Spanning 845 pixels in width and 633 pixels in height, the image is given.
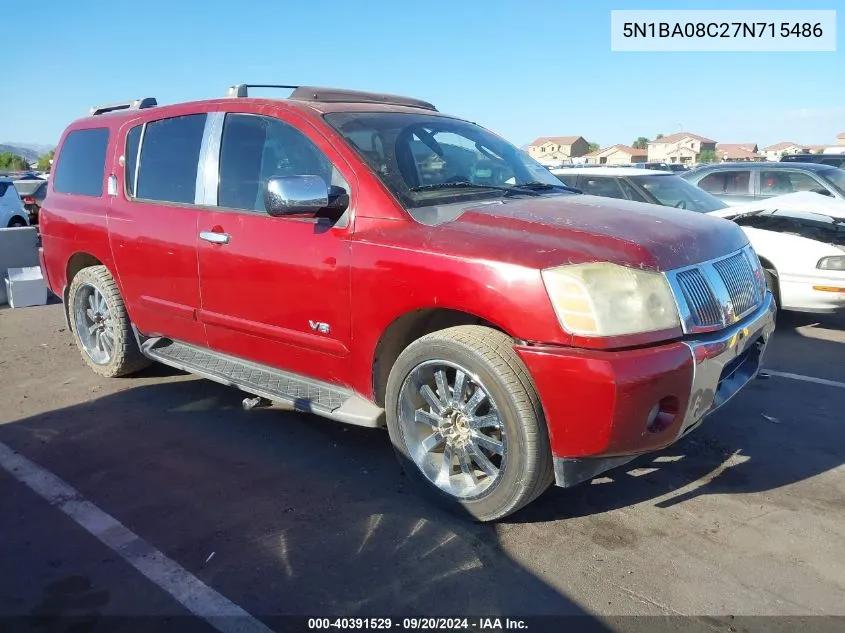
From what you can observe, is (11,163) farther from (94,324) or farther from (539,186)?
(539,186)

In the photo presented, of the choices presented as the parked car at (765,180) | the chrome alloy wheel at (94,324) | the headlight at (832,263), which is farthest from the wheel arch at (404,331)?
the parked car at (765,180)

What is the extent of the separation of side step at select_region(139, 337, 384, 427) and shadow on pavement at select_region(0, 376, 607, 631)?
1.15 ft

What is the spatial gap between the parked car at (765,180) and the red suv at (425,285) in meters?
6.45

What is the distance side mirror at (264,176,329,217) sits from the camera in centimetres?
322

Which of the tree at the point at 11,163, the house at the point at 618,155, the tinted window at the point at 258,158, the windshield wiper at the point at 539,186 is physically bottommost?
the house at the point at 618,155

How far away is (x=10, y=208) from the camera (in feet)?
47.6

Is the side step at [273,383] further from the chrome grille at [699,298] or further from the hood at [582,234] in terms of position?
the chrome grille at [699,298]

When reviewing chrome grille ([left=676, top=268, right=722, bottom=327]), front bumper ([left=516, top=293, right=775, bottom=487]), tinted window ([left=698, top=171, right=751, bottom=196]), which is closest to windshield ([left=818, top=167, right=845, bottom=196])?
tinted window ([left=698, top=171, right=751, bottom=196])

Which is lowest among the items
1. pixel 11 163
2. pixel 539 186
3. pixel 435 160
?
pixel 539 186

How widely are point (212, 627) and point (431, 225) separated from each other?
186cm

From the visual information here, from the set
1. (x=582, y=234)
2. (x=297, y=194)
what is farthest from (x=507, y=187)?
(x=297, y=194)

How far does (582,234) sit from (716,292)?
68 cm

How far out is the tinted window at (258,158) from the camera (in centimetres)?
366

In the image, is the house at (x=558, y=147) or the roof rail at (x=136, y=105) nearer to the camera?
the roof rail at (x=136, y=105)
